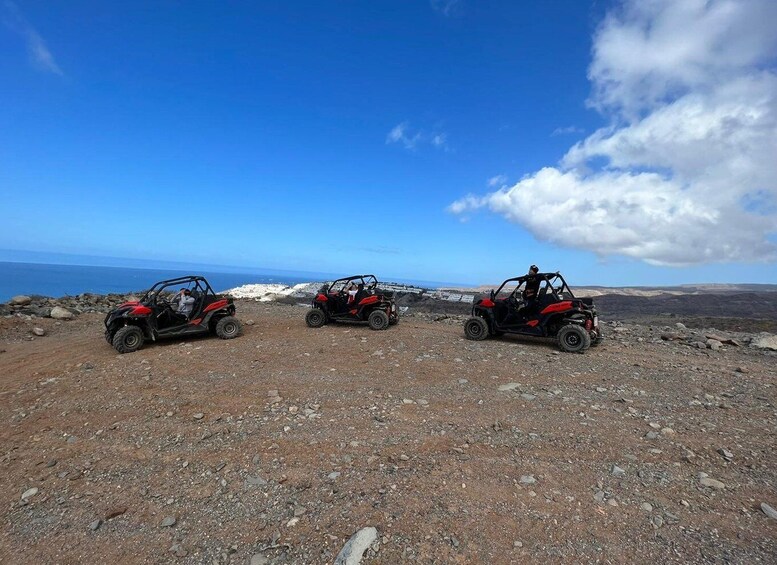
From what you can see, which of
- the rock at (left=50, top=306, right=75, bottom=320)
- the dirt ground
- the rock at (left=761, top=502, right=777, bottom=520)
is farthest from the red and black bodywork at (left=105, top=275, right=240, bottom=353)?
the rock at (left=761, top=502, right=777, bottom=520)

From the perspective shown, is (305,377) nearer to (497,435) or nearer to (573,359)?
(497,435)

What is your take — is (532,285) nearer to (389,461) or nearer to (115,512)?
(389,461)

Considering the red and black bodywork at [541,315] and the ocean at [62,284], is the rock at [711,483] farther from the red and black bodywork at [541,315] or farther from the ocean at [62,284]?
the ocean at [62,284]

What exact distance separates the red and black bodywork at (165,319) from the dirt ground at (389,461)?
1.22 meters

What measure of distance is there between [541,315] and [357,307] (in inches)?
203

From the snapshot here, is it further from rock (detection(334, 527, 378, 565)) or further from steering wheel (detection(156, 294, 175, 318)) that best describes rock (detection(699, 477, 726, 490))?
steering wheel (detection(156, 294, 175, 318))

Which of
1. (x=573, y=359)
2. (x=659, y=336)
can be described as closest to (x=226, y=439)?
(x=573, y=359)

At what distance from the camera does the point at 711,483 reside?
359 cm

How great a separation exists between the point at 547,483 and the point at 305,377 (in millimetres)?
4221

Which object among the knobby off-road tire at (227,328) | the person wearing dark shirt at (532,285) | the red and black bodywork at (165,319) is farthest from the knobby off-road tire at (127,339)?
the person wearing dark shirt at (532,285)

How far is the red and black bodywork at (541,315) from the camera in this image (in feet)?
28.2

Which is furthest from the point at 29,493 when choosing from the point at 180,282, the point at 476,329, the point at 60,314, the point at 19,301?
the point at 19,301

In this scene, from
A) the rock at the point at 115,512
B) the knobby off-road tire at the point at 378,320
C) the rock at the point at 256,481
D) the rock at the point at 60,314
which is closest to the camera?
the rock at the point at 115,512

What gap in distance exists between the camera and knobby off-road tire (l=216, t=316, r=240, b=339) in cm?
979
